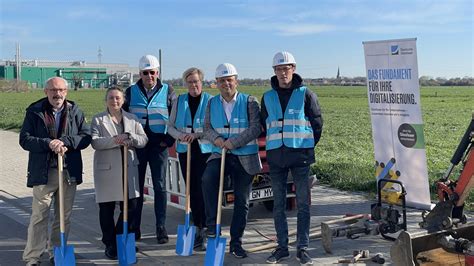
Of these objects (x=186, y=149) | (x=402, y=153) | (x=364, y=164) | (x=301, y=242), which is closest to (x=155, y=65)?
(x=186, y=149)

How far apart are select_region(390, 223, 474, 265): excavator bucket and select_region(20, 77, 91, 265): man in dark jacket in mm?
3278

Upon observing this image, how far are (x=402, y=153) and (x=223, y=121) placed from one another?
8.46ft

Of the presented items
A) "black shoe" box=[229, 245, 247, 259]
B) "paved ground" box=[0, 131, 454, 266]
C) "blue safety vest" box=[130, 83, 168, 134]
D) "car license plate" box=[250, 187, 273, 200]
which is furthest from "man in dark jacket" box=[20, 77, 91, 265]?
"car license plate" box=[250, 187, 273, 200]

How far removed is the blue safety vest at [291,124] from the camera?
5.89 m

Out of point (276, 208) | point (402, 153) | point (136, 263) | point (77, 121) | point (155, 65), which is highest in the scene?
point (155, 65)

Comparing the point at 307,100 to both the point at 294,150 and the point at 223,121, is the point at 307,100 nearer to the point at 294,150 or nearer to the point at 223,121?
the point at 294,150

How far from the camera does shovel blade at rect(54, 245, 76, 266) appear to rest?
5730 mm

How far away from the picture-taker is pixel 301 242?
6.09 meters

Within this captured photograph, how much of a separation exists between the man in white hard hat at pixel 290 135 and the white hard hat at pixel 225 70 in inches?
18.1

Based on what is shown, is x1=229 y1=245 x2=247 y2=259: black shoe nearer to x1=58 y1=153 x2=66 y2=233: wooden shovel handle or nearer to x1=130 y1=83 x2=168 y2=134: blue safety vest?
x1=130 y1=83 x2=168 y2=134: blue safety vest

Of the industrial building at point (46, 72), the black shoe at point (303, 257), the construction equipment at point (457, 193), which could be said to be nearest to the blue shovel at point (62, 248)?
the black shoe at point (303, 257)

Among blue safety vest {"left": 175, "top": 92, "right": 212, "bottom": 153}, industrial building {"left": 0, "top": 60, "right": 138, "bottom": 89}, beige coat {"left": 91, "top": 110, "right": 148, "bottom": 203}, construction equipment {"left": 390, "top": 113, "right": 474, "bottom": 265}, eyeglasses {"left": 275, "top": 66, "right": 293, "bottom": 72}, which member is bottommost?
construction equipment {"left": 390, "top": 113, "right": 474, "bottom": 265}

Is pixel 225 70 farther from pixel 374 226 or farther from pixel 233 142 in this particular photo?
pixel 374 226

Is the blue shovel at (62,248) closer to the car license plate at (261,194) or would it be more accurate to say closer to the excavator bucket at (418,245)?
the car license plate at (261,194)
